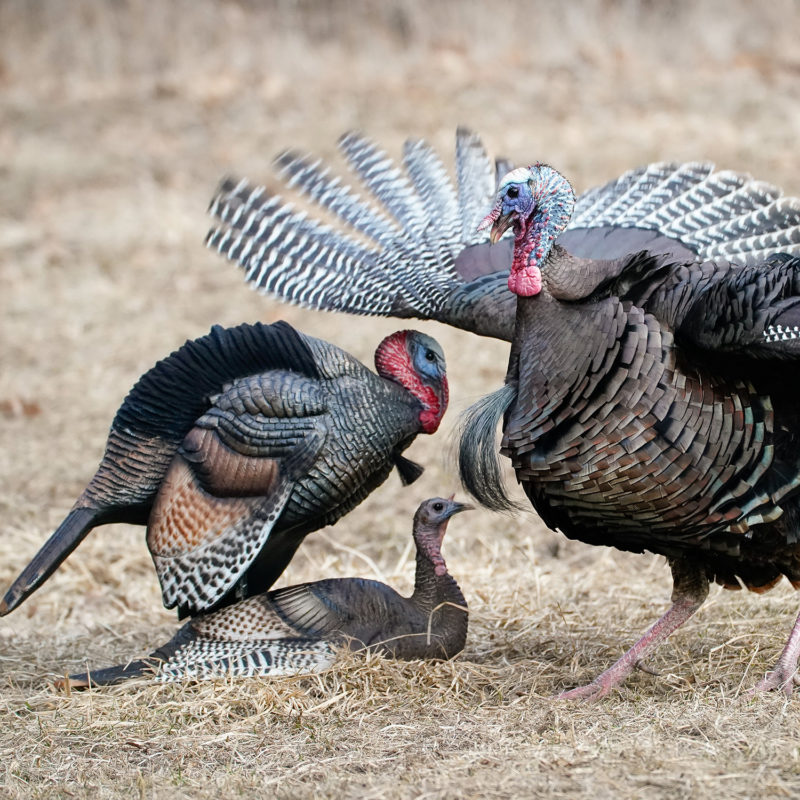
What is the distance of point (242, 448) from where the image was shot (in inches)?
163

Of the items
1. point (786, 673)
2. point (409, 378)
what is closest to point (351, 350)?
point (409, 378)

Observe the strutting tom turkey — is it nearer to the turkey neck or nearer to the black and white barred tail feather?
the black and white barred tail feather

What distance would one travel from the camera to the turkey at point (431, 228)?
5.00m

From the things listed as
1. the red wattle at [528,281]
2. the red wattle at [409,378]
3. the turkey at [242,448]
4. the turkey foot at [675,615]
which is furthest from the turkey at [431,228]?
the turkey foot at [675,615]

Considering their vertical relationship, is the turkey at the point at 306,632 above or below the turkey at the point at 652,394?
below

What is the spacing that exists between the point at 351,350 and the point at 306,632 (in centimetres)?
429

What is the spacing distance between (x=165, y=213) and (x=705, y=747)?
8680 mm

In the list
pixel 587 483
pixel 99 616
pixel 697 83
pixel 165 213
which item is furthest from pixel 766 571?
pixel 697 83

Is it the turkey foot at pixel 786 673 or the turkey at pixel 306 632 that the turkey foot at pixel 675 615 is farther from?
the turkey at pixel 306 632

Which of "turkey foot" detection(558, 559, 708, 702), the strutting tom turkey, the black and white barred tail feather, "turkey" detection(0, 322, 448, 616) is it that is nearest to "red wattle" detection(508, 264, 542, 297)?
the strutting tom turkey

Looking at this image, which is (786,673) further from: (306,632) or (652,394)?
(306,632)

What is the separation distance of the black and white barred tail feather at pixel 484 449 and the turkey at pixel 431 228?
0.82 meters

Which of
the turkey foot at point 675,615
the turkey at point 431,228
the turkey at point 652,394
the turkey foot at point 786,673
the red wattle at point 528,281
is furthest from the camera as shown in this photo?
the turkey at point 431,228

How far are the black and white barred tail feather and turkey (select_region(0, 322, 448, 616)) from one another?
37cm
